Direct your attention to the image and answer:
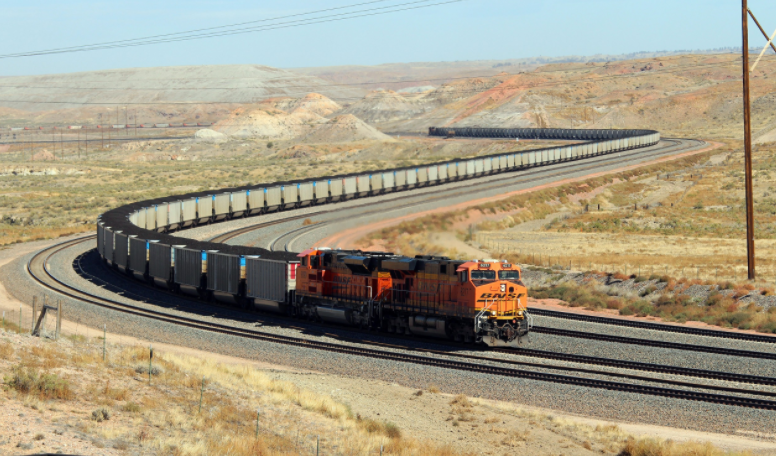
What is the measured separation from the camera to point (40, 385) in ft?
55.8

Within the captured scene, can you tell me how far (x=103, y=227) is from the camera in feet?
154

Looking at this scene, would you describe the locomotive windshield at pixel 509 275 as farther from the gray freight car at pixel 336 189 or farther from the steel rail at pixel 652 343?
the gray freight car at pixel 336 189

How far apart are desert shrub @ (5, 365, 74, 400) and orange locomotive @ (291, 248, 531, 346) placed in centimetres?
1348

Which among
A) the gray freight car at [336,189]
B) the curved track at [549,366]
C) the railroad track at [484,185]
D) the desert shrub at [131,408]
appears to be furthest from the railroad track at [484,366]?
the gray freight car at [336,189]

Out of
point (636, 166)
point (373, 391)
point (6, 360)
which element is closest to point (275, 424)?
point (373, 391)

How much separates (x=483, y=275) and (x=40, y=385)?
1447cm

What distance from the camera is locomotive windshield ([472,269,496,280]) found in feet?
88.2

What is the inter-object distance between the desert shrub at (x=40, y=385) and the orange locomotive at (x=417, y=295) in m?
13.5

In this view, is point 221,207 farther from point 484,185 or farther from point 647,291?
point 647,291

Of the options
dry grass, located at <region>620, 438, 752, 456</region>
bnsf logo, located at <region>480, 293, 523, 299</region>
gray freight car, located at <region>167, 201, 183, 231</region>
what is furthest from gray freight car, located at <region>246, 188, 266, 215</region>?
Result: dry grass, located at <region>620, 438, 752, 456</region>

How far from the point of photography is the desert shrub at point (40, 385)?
16766mm

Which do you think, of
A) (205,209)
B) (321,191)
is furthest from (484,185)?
(205,209)

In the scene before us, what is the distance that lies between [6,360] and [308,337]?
12594mm

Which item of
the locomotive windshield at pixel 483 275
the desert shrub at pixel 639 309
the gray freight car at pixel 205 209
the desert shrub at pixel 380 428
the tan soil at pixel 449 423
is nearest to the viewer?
the tan soil at pixel 449 423
